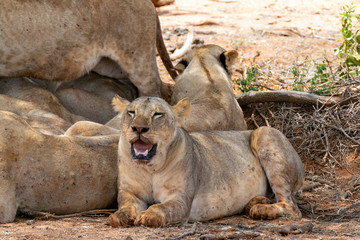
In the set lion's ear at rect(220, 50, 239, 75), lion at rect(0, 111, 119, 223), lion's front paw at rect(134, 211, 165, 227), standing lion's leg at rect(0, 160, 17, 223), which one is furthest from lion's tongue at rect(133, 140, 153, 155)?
lion's ear at rect(220, 50, 239, 75)

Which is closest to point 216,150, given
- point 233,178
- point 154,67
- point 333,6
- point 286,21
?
point 233,178

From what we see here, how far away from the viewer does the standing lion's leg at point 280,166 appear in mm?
5136

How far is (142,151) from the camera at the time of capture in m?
4.17

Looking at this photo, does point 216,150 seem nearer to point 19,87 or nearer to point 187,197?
point 187,197

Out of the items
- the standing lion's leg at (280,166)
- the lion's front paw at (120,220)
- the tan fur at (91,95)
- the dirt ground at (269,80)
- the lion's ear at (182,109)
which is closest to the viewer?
the dirt ground at (269,80)

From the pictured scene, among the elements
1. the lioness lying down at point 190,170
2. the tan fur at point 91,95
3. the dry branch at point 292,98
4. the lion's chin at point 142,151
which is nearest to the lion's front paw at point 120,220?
the lioness lying down at point 190,170

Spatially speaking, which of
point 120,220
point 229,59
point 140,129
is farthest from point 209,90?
point 120,220

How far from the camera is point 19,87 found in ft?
21.0

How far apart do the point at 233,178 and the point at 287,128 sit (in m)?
2.06

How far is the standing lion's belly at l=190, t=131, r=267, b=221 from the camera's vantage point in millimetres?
4715

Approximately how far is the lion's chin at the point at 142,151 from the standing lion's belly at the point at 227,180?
0.61m

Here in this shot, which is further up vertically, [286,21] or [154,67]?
[154,67]

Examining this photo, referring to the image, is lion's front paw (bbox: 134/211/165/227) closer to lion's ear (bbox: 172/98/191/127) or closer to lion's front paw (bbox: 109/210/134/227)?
lion's front paw (bbox: 109/210/134/227)

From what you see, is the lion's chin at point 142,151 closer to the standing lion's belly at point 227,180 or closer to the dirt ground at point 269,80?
the dirt ground at point 269,80
